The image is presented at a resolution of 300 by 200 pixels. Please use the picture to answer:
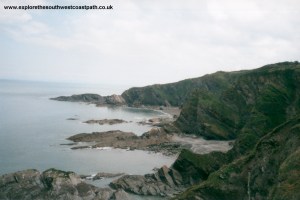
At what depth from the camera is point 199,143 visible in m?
112

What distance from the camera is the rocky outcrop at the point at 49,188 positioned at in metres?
57.4

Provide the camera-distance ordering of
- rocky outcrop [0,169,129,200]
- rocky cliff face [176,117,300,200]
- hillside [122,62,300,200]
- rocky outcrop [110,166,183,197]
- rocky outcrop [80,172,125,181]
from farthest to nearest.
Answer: rocky outcrop [80,172,125,181] < rocky outcrop [110,166,183,197] < rocky outcrop [0,169,129,200] < hillside [122,62,300,200] < rocky cliff face [176,117,300,200]

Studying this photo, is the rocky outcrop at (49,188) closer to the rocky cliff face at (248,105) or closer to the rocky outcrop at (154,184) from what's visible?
the rocky outcrop at (154,184)

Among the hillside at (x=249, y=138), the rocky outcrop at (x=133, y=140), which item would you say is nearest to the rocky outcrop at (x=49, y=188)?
the hillside at (x=249, y=138)

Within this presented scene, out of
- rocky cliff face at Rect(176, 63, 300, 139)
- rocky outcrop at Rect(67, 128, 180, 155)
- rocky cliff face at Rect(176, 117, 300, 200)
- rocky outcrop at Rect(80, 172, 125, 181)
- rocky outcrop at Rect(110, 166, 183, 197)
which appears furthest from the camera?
rocky outcrop at Rect(67, 128, 180, 155)

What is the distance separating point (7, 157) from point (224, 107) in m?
72.5

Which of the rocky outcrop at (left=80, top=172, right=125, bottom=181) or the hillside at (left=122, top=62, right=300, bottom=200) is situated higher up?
the hillside at (left=122, top=62, right=300, bottom=200)

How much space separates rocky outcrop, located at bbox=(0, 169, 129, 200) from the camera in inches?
2260

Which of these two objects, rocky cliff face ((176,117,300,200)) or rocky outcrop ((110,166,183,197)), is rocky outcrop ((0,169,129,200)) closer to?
rocky outcrop ((110,166,183,197))

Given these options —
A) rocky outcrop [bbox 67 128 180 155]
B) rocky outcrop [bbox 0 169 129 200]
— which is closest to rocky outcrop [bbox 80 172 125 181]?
rocky outcrop [bbox 0 169 129 200]

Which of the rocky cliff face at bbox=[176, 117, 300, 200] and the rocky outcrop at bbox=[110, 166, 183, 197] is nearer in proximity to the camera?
the rocky cliff face at bbox=[176, 117, 300, 200]

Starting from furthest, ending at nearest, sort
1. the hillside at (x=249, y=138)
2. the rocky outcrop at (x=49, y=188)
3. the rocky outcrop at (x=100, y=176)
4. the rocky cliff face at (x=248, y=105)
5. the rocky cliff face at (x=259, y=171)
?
1. the rocky cliff face at (x=248, y=105)
2. the rocky outcrop at (x=100, y=176)
3. the rocky outcrop at (x=49, y=188)
4. the hillside at (x=249, y=138)
5. the rocky cliff face at (x=259, y=171)

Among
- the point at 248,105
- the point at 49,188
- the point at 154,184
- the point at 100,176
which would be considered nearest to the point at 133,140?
the point at 100,176

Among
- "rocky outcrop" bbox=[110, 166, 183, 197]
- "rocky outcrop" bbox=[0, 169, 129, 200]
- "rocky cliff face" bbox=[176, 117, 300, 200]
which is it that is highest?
"rocky cliff face" bbox=[176, 117, 300, 200]
